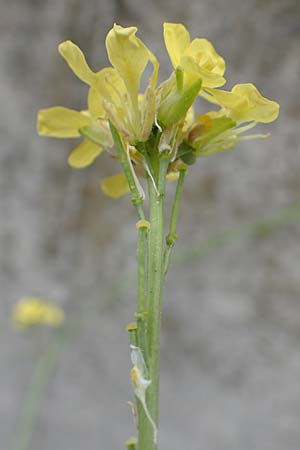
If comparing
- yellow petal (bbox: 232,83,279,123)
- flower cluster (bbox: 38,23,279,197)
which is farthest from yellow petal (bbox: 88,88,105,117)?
yellow petal (bbox: 232,83,279,123)

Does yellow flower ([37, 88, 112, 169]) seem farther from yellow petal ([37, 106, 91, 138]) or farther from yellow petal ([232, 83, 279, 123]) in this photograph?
yellow petal ([232, 83, 279, 123])

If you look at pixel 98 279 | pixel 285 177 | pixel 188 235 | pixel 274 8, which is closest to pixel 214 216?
pixel 188 235

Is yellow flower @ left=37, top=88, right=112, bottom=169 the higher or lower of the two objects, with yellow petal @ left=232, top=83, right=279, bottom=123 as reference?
higher

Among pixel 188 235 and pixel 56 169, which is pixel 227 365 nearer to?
pixel 188 235

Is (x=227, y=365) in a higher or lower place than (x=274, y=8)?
lower

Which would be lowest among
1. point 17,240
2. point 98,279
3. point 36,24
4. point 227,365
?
point 227,365

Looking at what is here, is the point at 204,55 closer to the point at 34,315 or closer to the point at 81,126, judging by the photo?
the point at 81,126

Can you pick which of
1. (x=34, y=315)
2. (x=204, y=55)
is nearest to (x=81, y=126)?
(x=204, y=55)
